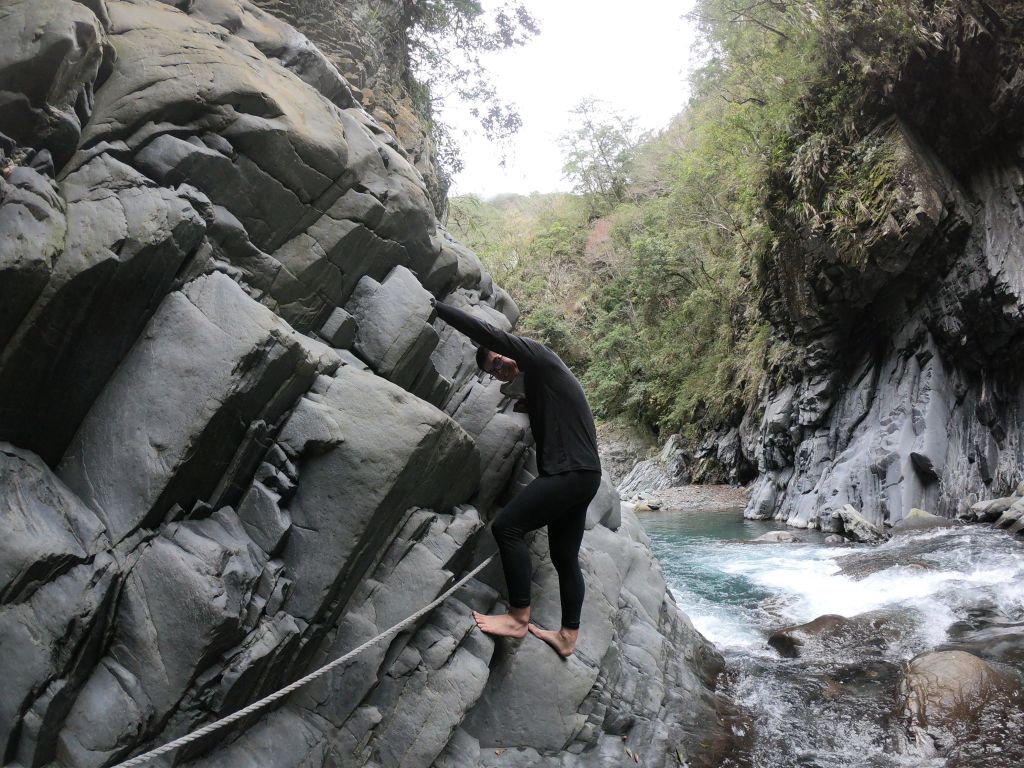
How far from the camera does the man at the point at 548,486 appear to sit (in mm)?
4297

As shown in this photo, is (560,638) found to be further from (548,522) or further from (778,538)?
(778,538)

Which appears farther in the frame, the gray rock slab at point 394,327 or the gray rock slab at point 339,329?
the gray rock slab at point 394,327

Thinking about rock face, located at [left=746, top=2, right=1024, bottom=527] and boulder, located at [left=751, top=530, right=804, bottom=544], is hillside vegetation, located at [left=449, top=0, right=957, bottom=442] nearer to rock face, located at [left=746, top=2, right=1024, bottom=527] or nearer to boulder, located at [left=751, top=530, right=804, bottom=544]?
rock face, located at [left=746, top=2, right=1024, bottom=527]

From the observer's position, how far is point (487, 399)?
17.0 feet

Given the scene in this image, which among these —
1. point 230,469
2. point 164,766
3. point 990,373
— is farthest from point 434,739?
point 990,373

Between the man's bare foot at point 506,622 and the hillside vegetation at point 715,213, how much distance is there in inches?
479

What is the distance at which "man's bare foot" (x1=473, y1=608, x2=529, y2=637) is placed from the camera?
424 centimetres

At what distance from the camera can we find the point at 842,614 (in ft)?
24.9

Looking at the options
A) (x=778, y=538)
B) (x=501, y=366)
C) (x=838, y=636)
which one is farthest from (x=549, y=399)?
(x=778, y=538)

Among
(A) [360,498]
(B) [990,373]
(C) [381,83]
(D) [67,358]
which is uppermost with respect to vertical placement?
(C) [381,83]

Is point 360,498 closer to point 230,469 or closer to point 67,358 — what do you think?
point 230,469

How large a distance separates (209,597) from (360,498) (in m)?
0.93

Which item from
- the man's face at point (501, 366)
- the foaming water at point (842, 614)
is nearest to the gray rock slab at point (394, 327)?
the man's face at point (501, 366)

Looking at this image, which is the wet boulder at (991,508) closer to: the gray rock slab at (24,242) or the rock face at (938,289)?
the rock face at (938,289)
